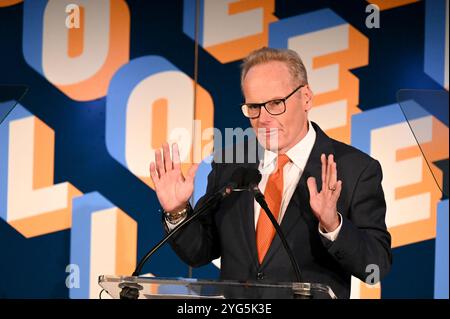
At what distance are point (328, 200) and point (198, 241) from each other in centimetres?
61

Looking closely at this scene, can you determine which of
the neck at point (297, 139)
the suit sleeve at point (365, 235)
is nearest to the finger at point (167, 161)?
the neck at point (297, 139)

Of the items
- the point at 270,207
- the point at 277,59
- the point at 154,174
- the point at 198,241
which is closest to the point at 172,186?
the point at 154,174

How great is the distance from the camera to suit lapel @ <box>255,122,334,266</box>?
281cm

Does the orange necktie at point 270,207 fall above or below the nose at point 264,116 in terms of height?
below

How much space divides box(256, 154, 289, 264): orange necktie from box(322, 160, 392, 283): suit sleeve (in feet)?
0.91

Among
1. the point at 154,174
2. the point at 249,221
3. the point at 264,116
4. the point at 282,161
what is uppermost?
the point at 264,116

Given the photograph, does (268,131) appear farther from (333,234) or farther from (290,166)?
(333,234)

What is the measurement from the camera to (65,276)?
4207 mm

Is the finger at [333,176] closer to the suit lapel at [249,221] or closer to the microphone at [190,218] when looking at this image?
the microphone at [190,218]

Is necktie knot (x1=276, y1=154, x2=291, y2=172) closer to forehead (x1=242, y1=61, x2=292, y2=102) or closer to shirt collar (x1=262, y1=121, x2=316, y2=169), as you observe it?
shirt collar (x1=262, y1=121, x2=316, y2=169)

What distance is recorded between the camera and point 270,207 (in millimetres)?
2920

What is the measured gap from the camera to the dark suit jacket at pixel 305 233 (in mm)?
2764

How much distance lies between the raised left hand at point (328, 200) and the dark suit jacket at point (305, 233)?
0.12 metres

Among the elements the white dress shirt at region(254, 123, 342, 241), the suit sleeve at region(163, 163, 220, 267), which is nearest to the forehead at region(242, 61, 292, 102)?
the white dress shirt at region(254, 123, 342, 241)
